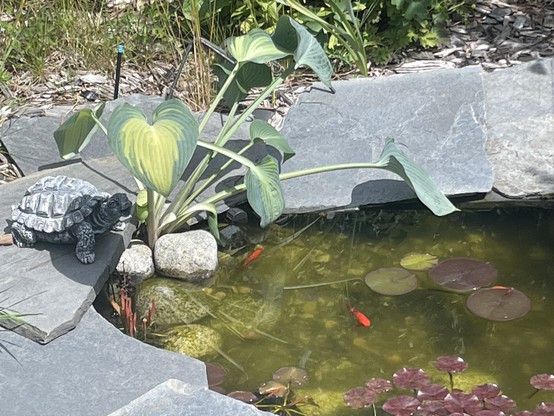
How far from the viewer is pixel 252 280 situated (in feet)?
12.6

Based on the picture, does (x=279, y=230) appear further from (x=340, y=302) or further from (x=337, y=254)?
(x=340, y=302)

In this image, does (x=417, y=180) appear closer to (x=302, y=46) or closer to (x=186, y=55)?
(x=302, y=46)

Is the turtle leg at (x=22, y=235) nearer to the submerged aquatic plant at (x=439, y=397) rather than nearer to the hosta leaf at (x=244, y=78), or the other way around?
the hosta leaf at (x=244, y=78)

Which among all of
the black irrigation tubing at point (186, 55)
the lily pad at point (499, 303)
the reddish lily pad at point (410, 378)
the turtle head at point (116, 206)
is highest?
the black irrigation tubing at point (186, 55)

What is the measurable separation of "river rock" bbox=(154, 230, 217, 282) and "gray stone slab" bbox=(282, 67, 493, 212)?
55cm

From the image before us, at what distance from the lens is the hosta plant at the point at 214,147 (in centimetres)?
309

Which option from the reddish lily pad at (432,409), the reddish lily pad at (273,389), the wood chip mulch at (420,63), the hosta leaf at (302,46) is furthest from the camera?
the wood chip mulch at (420,63)

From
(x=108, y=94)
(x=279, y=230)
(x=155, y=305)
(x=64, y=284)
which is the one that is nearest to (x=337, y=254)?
(x=279, y=230)

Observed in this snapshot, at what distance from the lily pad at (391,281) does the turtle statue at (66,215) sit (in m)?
1.03

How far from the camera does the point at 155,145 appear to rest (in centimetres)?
308

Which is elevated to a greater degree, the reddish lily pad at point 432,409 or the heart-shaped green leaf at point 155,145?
the heart-shaped green leaf at point 155,145

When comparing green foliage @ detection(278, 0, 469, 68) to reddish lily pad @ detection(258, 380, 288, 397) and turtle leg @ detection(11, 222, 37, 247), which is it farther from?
reddish lily pad @ detection(258, 380, 288, 397)

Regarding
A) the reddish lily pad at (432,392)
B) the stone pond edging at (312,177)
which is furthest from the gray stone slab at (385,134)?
the reddish lily pad at (432,392)

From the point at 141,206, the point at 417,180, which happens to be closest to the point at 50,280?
the point at 141,206
